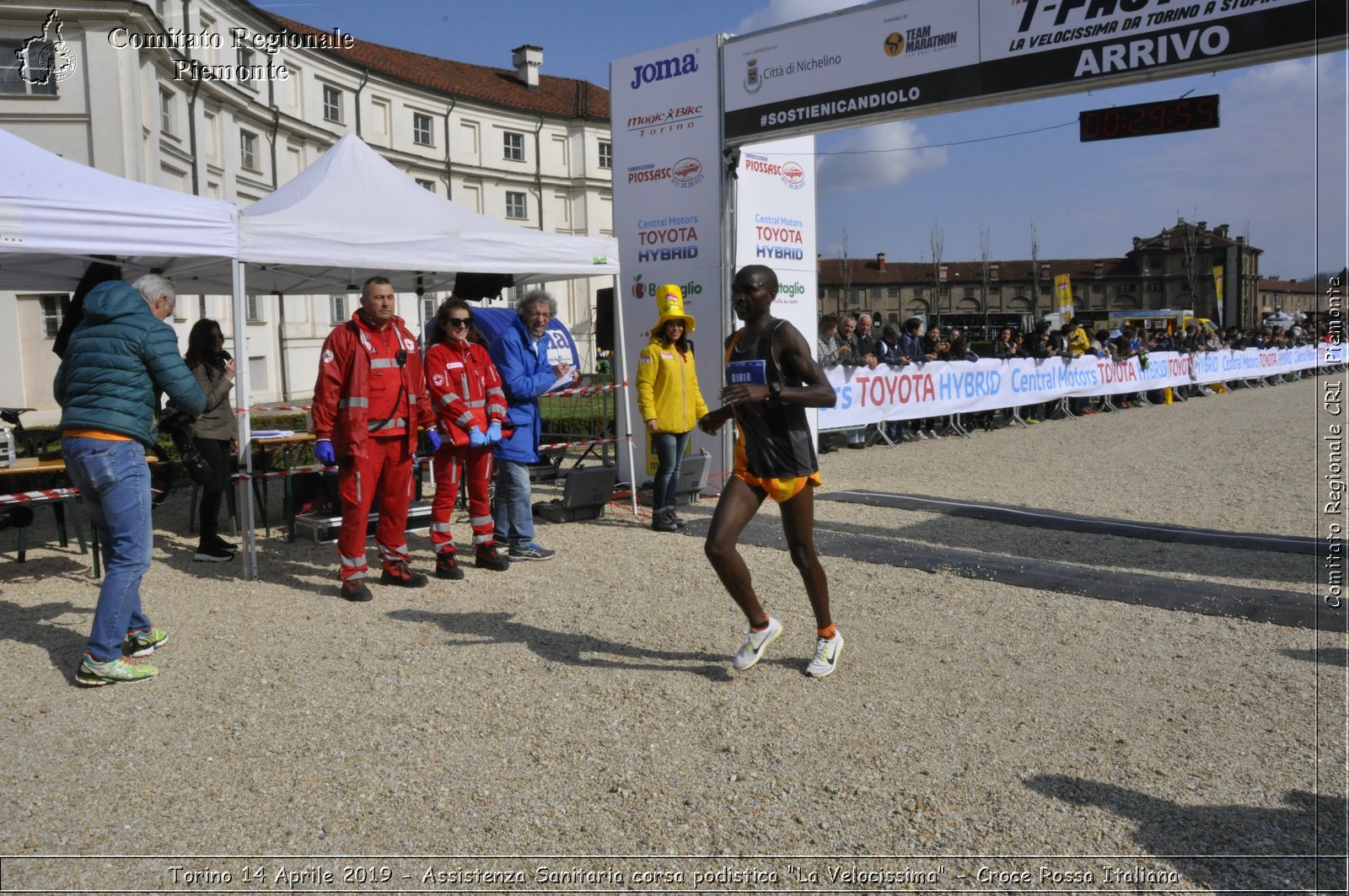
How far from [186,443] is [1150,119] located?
8485mm

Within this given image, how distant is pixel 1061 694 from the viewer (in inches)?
187

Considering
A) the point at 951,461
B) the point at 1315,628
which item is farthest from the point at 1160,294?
the point at 1315,628

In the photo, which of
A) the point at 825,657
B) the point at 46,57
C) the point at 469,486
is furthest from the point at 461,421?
the point at 46,57

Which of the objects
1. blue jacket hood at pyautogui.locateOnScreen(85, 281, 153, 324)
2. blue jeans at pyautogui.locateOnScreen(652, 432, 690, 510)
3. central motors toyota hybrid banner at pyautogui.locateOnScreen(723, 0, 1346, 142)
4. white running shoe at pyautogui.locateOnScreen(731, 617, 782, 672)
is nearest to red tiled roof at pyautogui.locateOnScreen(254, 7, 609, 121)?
central motors toyota hybrid banner at pyautogui.locateOnScreen(723, 0, 1346, 142)

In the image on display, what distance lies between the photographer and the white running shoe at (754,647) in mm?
5066

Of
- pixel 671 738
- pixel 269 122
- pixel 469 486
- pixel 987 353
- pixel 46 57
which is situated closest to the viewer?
pixel 671 738

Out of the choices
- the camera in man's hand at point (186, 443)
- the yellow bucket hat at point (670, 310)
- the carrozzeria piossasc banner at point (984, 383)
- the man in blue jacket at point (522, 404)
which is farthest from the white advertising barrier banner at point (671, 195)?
the camera in man's hand at point (186, 443)

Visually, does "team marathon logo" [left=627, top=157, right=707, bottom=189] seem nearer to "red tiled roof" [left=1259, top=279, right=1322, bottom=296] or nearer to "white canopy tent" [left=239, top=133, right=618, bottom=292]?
"white canopy tent" [left=239, top=133, right=618, bottom=292]

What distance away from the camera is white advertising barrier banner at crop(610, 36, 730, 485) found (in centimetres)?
1088

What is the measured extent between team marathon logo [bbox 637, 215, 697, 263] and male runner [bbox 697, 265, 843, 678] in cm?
619

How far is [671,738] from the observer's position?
4.32 meters

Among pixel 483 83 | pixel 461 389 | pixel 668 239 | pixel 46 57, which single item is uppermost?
pixel 483 83

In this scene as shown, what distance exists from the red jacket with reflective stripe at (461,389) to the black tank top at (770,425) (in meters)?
2.94

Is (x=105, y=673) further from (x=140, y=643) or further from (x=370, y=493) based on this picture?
(x=370, y=493)
